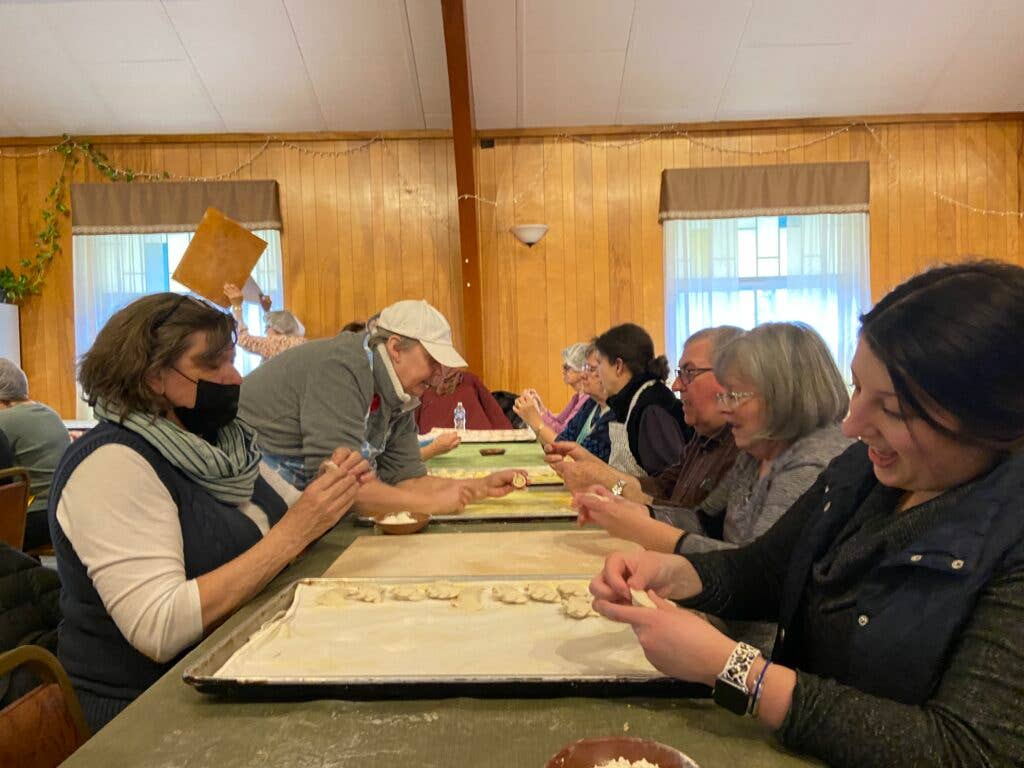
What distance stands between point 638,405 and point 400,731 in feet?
7.39

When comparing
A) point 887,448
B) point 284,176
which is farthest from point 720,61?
point 887,448

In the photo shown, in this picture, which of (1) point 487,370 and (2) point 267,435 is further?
(1) point 487,370

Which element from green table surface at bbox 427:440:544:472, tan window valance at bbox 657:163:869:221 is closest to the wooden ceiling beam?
tan window valance at bbox 657:163:869:221

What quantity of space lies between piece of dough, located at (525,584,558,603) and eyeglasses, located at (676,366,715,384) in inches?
40.7

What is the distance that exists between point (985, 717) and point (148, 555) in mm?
1153

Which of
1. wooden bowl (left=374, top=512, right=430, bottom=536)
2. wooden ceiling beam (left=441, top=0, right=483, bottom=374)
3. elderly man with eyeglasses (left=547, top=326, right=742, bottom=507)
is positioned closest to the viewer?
wooden bowl (left=374, top=512, right=430, bottom=536)

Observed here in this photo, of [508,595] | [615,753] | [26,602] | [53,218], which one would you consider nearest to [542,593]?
[508,595]

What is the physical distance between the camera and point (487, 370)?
255 inches

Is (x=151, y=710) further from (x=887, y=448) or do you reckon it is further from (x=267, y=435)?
(x=267, y=435)

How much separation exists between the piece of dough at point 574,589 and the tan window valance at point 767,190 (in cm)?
538

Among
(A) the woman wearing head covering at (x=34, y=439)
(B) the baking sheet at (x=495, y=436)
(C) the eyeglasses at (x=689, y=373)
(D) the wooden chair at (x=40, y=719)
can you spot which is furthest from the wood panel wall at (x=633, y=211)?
(D) the wooden chair at (x=40, y=719)

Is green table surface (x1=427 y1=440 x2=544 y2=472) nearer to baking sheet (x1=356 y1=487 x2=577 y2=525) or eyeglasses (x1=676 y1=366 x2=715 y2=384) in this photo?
baking sheet (x1=356 y1=487 x2=577 y2=525)

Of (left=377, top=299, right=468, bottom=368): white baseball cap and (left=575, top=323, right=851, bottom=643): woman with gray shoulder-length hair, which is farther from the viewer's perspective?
(left=377, top=299, right=468, bottom=368): white baseball cap

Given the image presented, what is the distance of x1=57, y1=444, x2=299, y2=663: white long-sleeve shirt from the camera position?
122cm
